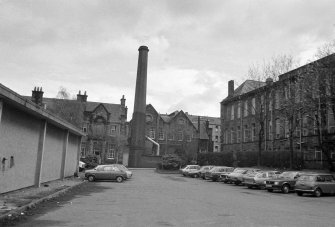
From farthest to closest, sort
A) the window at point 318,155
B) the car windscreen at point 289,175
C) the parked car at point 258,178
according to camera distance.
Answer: the window at point 318,155 < the parked car at point 258,178 < the car windscreen at point 289,175

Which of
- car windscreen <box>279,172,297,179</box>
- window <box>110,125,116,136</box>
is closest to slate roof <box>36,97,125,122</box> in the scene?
window <box>110,125,116,136</box>

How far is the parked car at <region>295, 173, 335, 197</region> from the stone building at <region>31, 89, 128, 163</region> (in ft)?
158

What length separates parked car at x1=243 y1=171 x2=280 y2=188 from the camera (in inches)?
1032

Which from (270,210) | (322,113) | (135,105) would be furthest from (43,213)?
(135,105)

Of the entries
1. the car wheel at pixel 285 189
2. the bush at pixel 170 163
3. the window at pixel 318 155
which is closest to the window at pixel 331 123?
the window at pixel 318 155

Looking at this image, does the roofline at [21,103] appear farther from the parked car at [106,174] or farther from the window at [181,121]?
the window at [181,121]

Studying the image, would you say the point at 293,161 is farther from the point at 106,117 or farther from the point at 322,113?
the point at 106,117

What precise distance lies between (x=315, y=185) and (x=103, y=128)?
189 feet

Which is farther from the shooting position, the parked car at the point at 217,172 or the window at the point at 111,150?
the window at the point at 111,150

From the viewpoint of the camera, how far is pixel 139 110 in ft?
187

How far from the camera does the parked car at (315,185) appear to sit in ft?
69.5

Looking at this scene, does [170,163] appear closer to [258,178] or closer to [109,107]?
[258,178]

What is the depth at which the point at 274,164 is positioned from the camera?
42.1m

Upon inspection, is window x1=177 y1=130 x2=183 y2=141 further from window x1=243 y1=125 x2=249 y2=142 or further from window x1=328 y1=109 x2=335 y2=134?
window x1=328 y1=109 x2=335 y2=134
